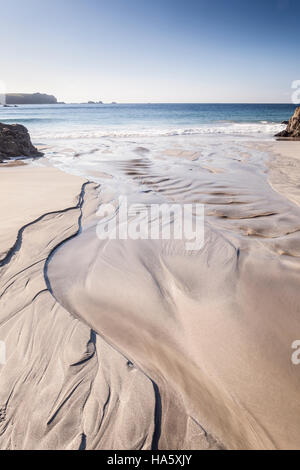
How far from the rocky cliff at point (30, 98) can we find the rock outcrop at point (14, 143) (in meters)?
141

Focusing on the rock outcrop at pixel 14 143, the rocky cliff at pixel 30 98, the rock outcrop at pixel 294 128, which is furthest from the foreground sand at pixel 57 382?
the rocky cliff at pixel 30 98

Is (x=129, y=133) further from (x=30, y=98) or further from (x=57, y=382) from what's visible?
(x=30, y=98)

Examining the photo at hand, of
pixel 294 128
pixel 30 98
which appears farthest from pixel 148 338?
pixel 30 98

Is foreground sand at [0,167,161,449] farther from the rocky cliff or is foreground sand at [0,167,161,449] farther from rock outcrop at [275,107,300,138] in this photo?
the rocky cliff

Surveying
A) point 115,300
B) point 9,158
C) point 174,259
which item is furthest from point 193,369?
point 9,158

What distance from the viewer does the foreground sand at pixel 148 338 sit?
1.19m

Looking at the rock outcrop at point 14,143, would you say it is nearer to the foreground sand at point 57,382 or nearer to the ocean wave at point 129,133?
the ocean wave at point 129,133

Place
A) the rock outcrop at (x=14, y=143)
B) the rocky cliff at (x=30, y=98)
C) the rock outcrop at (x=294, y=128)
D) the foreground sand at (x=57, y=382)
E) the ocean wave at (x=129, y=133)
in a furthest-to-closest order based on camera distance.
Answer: the rocky cliff at (x=30, y=98), the ocean wave at (x=129, y=133), the rock outcrop at (x=294, y=128), the rock outcrop at (x=14, y=143), the foreground sand at (x=57, y=382)

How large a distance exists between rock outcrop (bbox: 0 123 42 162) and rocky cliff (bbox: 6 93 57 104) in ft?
461

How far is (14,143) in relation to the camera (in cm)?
820

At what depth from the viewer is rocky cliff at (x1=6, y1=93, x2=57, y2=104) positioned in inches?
4663

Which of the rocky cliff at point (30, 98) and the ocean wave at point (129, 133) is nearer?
the ocean wave at point (129, 133)
